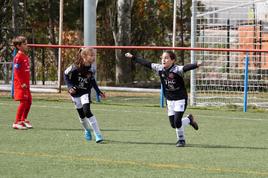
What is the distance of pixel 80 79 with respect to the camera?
42.5 feet

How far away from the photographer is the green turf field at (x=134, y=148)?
9626mm

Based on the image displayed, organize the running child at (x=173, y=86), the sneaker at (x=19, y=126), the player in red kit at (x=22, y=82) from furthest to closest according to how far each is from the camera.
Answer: the player in red kit at (x=22, y=82) → the sneaker at (x=19, y=126) → the running child at (x=173, y=86)

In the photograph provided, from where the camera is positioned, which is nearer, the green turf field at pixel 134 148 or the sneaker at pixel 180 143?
the green turf field at pixel 134 148

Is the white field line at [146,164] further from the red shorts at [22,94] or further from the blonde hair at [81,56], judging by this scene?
the red shorts at [22,94]

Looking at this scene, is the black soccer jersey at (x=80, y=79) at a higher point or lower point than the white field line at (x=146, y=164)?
higher

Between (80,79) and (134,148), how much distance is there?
178cm

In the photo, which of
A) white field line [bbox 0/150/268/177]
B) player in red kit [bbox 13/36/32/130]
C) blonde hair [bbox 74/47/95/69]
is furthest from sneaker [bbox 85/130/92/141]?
player in red kit [bbox 13/36/32/130]

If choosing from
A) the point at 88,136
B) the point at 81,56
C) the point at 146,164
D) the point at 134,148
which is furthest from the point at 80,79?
the point at 146,164

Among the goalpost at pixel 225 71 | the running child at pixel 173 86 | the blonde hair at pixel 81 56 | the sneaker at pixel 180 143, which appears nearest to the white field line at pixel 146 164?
the sneaker at pixel 180 143

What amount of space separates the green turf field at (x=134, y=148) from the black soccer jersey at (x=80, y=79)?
2.63ft

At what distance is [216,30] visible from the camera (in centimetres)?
2459

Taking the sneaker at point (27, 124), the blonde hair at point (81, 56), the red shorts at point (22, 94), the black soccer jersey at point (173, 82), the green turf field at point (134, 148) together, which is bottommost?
the green turf field at point (134, 148)

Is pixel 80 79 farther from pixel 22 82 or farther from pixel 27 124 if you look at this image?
pixel 27 124

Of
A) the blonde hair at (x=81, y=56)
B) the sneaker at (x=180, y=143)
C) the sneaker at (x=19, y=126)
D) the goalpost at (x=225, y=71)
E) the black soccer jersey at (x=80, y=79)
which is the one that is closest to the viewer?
the sneaker at (x=180, y=143)
